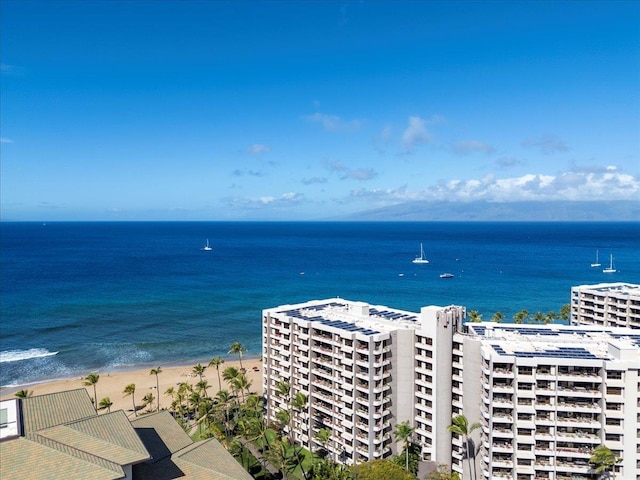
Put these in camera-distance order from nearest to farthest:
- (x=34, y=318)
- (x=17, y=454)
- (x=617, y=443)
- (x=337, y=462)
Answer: (x=17, y=454), (x=617, y=443), (x=337, y=462), (x=34, y=318)

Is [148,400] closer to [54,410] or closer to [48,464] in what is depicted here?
[54,410]

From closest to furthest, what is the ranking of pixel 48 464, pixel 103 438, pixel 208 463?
pixel 48 464, pixel 103 438, pixel 208 463

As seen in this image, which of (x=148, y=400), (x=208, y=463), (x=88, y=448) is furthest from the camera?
(x=148, y=400)

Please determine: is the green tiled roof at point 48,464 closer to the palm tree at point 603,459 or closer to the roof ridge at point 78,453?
the roof ridge at point 78,453

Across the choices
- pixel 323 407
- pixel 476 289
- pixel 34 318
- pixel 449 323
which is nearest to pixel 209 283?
pixel 34 318

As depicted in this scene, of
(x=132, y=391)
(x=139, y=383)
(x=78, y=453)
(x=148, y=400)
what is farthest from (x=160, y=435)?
(x=139, y=383)

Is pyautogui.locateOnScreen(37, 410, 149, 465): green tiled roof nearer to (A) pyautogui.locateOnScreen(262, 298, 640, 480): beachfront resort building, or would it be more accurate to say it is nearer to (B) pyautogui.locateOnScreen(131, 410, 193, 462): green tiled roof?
(B) pyautogui.locateOnScreen(131, 410, 193, 462): green tiled roof

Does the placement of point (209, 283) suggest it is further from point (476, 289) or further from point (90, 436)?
point (90, 436)
